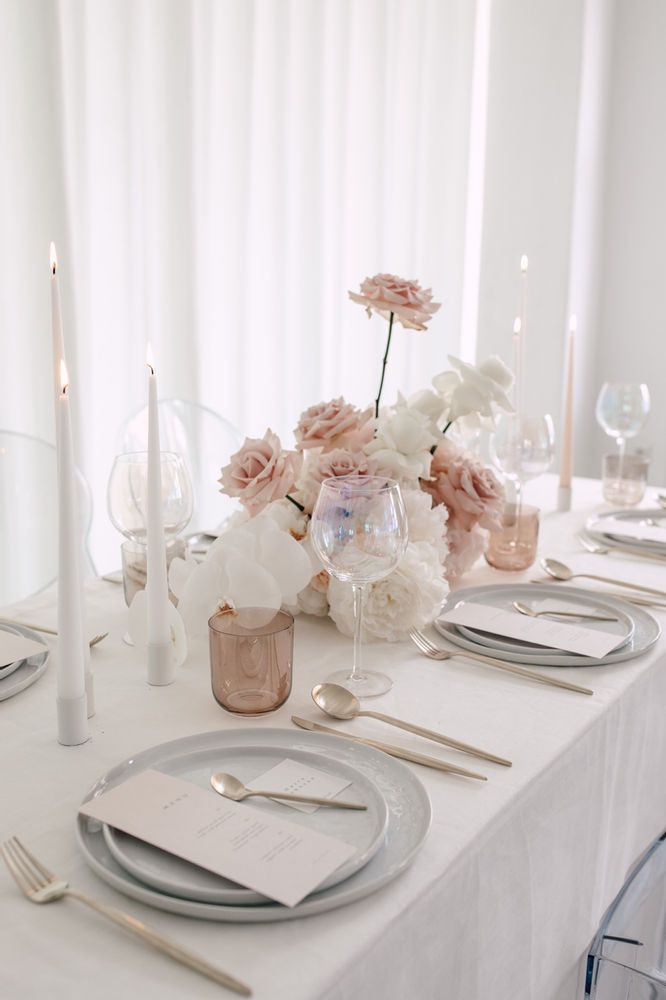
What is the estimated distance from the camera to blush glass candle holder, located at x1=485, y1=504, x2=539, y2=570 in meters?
1.58

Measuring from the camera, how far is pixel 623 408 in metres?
2.11

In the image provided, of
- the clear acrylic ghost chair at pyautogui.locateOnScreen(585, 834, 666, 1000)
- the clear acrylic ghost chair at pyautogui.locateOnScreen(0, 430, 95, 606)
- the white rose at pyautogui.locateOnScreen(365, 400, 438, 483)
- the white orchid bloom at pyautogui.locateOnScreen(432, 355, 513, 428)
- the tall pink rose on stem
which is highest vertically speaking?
the tall pink rose on stem

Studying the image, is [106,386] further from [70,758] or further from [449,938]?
[449,938]

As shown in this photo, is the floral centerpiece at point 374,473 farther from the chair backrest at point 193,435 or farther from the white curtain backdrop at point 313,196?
the white curtain backdrop at point 313,196

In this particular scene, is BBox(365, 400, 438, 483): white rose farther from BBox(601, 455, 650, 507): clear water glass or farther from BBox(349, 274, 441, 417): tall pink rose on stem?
BBox(601, 455, 650, 507): clear water glass

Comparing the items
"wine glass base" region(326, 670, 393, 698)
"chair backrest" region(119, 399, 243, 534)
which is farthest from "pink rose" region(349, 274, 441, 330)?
"chair backrest" region(119, 399, 243, 534)

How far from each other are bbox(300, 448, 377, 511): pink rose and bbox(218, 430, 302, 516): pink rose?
Result: 0.03 meters

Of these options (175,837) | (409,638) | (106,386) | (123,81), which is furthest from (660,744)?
(123,81)

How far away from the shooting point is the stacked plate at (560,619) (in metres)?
1.16

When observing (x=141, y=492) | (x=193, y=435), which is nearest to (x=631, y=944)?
(x=141, y=492)

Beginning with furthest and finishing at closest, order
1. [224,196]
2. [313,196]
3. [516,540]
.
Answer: [313,196] → [224,196] → [516,540]

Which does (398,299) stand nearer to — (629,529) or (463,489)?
(463,489)

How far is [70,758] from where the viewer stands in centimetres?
91

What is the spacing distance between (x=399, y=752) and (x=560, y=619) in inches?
19.1
